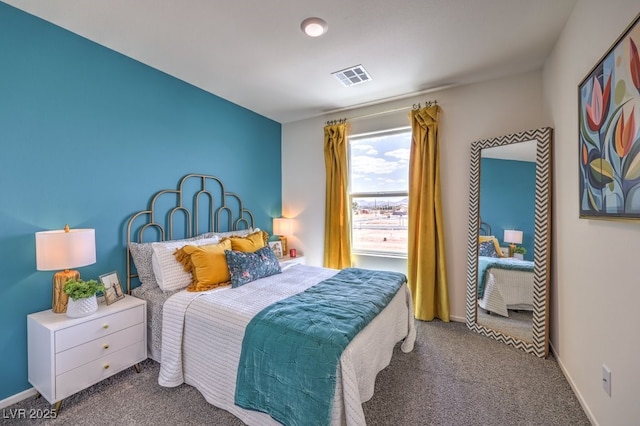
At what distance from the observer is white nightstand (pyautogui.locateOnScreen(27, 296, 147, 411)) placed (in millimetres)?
1762

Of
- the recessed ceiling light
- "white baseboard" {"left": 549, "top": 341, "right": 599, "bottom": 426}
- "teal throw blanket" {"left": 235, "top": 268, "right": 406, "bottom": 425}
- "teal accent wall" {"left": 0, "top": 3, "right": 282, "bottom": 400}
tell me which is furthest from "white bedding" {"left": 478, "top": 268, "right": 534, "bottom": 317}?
"teal accent wall" {"left": 0, "top": 3, "right": 282, "bottom": 400}

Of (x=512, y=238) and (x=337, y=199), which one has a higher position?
(x=337, y=199)

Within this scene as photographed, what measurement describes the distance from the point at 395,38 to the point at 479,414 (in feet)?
9.05

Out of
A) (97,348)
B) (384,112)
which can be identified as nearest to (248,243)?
(97,348)

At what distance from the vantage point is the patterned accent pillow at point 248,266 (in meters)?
2.44

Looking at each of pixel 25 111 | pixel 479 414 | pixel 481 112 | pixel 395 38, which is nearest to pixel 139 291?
pixel 25 111

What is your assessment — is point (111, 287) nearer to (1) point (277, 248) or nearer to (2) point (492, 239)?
(1) point (277, 248)

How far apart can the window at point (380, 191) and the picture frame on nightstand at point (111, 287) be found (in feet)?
8.85

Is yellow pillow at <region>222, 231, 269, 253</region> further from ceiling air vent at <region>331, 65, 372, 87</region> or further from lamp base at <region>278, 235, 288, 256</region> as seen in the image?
ceiling air vent at <region>331, 65, 372, 87</region>

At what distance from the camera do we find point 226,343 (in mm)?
1803

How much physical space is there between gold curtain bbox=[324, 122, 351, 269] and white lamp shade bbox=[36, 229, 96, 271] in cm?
267

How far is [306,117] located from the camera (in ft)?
13.5

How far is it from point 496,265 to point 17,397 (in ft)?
13.1

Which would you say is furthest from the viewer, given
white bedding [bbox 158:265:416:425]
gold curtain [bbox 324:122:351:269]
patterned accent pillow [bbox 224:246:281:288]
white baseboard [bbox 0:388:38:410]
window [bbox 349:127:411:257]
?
gold curtain [bbox 324:122:351:269]
